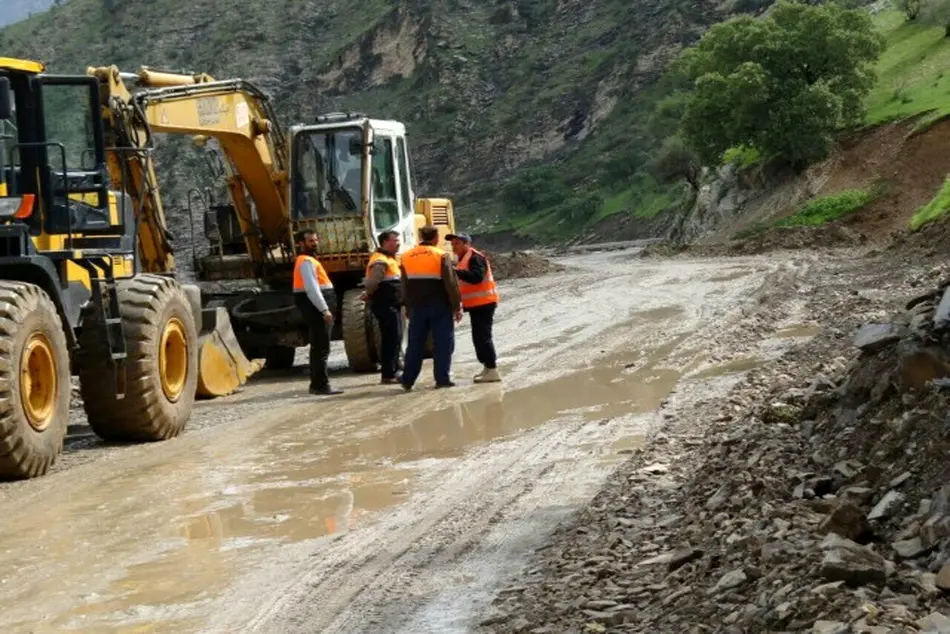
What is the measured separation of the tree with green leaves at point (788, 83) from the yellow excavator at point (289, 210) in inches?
1077

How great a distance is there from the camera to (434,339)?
1489 cm

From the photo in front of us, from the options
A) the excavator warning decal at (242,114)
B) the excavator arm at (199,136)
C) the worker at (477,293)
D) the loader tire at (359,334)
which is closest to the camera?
the excavator arm at (199,136)

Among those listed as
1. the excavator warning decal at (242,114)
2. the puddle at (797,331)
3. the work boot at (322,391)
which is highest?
the excavator warning decal at (242,114)

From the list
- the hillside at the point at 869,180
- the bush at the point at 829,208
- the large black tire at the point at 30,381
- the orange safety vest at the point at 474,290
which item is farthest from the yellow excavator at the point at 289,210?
the bush at the point at 829,208

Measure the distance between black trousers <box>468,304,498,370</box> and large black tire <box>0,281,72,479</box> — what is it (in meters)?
5.27

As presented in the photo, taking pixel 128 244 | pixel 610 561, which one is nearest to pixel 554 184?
pixel 128 244

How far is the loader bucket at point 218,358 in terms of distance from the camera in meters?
15.1

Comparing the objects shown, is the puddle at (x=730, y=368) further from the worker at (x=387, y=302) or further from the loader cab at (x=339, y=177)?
the loader cab at (x=339, y=177)

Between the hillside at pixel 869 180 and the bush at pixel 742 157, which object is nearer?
the hillside at pixel 869 180

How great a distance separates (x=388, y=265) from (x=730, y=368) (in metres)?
4.18

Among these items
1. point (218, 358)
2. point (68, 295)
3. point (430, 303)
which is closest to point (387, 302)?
point (430, 303)

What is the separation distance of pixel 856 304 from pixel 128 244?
32.2ft

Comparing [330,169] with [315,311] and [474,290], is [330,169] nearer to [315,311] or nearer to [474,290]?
[315,311]

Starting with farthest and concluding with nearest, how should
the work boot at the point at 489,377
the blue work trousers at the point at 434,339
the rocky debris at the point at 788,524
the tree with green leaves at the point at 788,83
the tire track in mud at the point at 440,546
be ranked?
the tree with green leaves at the point at 788,83 → the work boot at the point at 489,377 → the blue work trousers at the point at 434,339 → the tire track in mud at the point at 440,546 → the rocky debris at the point at 788,524
